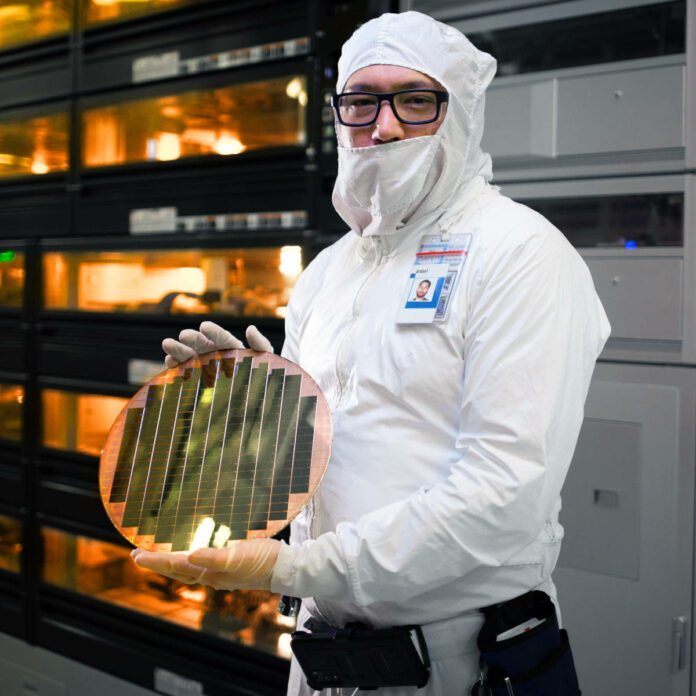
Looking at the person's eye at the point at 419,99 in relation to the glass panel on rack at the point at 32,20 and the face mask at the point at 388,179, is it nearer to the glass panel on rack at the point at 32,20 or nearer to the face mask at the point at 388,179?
the face mask at the point at 388,179

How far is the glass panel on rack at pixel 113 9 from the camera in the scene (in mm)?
3275

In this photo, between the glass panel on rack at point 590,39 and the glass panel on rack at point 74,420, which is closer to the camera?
the glass panel on rack at point 590,39

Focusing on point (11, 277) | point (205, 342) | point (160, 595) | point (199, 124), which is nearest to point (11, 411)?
point (11, 277)

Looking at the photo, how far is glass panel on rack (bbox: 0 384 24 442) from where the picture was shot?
3.74 metres

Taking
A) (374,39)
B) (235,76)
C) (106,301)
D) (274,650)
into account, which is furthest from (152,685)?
(374,39)

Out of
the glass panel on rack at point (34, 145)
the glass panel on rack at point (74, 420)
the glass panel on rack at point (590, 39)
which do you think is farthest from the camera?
the glass panel on rack at point (34, 145)

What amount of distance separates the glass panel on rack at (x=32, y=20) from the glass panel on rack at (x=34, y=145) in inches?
14.2

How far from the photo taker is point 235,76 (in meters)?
2.96

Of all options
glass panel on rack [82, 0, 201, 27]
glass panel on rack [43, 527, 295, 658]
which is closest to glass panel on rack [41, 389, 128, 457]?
glass panel on rack [43, 527, 295, 658]

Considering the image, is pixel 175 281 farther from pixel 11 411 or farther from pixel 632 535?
pixel 632 535

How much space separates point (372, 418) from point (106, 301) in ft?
7.71

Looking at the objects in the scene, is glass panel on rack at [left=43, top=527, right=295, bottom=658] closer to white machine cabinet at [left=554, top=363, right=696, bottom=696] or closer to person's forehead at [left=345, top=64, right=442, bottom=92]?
white machine cabinet at [left=554, top=363, right=696, bottom=696]

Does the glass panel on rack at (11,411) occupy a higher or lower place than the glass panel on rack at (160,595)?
higher

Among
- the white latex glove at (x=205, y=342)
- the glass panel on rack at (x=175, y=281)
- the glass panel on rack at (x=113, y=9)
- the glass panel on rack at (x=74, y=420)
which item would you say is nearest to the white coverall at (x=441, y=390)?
the white latex glove at (x=205, y=342)
